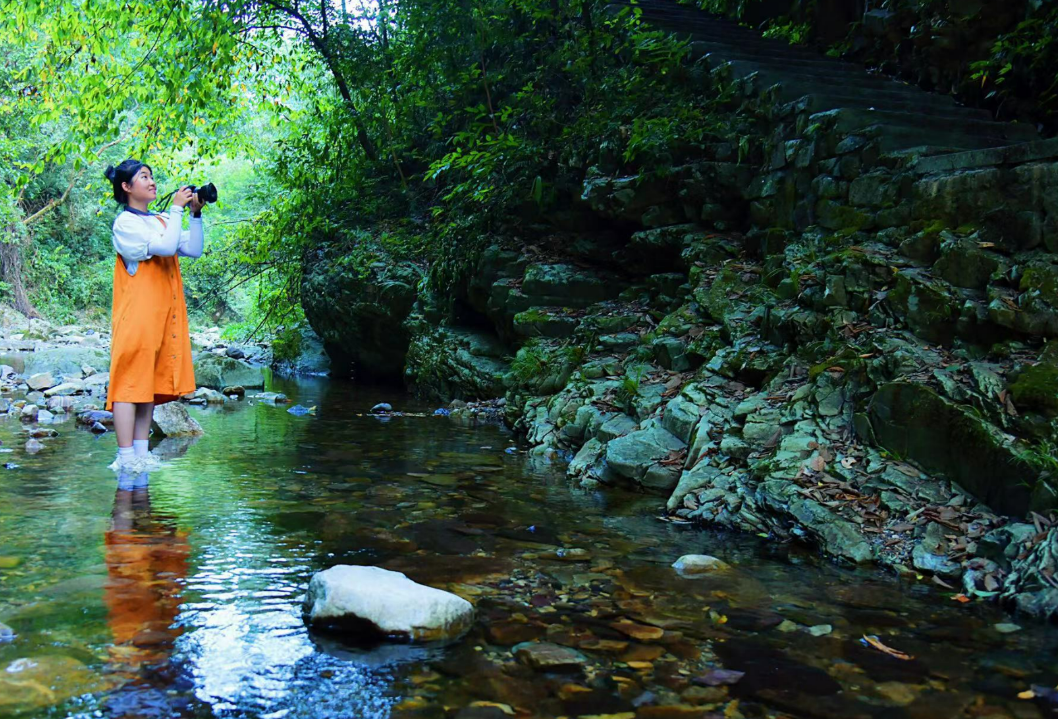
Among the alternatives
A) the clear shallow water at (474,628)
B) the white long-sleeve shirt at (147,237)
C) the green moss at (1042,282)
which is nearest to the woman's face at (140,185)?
the white long-sleeve shirt at (147,237)

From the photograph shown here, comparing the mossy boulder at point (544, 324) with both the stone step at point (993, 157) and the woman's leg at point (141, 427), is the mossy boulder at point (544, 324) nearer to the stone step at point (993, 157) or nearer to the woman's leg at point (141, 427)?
the stone step at point (993, 157)

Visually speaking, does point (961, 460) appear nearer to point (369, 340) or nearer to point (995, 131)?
point (995, 131)

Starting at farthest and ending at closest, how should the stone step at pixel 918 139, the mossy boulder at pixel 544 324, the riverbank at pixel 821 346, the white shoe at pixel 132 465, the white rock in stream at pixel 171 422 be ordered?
the mossy boulder at pixel 544 324 < the white rock in stream at pixel 171 422 < the stone step at pixel 918 139 < the white shoe at pixel 132 465 < the riverbank at pixel 821 346

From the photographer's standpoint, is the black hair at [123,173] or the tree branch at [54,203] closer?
the black hair at [123,173]

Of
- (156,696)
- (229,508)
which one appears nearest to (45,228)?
(229,508)

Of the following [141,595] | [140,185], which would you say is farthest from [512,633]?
[140,185]

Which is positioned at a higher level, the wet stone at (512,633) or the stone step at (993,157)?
the stone step at (993,157)

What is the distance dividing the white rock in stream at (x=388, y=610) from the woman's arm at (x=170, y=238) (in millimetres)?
2815

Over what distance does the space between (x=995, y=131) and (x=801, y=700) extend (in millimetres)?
5330

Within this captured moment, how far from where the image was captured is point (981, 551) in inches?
120

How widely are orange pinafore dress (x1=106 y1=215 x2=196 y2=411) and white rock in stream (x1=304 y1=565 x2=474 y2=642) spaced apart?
2671mm

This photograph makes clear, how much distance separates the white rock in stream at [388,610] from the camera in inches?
94.4

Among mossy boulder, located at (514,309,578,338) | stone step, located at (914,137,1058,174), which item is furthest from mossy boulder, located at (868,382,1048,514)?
mossy boulder, located at (514,309,578,338)

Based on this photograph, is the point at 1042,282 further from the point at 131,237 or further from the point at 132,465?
the point at 132,465
